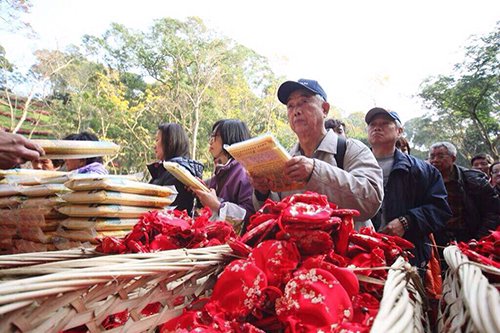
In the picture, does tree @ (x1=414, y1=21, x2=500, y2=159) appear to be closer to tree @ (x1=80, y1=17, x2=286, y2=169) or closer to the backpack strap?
tree @ (x1=80, y1=17, x2=286, y2=169)

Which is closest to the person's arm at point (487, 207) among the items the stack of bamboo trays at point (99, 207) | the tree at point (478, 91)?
the stack of bamboo trays at point (99, 207)

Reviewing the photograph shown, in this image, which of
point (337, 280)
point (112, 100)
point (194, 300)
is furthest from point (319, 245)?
point (112, 100)

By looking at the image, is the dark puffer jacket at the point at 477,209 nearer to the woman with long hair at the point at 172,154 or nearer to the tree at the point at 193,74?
the woman with long hair at the point at 172,154

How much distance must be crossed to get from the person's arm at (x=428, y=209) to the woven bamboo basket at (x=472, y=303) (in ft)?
3.95

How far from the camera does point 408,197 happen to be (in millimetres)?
2043

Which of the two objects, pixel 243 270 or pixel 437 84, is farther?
pixel 437 84

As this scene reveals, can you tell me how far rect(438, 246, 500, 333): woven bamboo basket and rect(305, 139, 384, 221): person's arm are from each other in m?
0.56

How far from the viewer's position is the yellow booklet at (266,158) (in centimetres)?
114

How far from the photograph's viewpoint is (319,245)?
742 mm

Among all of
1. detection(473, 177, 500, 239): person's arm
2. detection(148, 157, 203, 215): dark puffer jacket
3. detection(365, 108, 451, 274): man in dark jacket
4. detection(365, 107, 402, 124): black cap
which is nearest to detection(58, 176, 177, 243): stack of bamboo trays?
detection(148, 157, 203, 215): dark puffer jacket

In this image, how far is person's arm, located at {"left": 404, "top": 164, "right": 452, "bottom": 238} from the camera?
6.19 feet

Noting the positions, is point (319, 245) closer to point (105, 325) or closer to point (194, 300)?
point (194, 300)

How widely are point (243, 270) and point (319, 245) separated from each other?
0.19 m

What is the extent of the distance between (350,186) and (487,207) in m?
2.03
